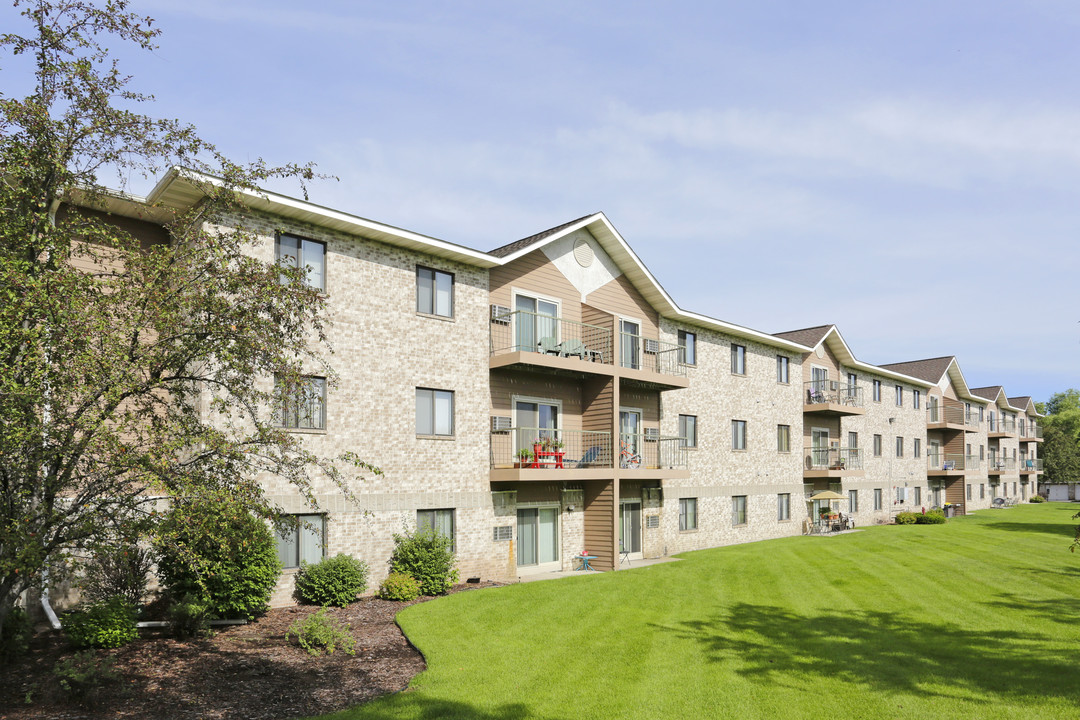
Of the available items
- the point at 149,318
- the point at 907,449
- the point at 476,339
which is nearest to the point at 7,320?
the point at 149,318

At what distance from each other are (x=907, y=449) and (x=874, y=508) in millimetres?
6575

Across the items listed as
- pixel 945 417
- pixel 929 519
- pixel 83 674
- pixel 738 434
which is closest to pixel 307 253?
pixel 83 674

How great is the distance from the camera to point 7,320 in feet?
25.6

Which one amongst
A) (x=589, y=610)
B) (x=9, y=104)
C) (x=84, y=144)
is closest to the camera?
(x=9, y=104)

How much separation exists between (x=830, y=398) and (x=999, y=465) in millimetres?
37742

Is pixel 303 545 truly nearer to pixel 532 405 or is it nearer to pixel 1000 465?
pixel 532 405

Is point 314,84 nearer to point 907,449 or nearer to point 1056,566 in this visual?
point 1056,566

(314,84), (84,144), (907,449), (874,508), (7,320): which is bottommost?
(874,508)

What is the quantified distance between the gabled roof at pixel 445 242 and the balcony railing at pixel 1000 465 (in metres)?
42.7

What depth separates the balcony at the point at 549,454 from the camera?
20.7m

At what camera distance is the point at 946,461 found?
177 feet

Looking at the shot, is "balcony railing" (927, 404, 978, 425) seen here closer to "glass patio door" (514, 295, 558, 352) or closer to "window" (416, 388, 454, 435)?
"glass patio door" (514, 295, 558, 352)

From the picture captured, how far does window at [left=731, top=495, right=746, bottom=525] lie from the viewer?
3116 centimetres

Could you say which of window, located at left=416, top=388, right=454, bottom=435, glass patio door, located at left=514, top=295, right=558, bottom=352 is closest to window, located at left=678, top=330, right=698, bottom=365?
glass patio door, located at left=514, top=295, right=558, bottom=352
